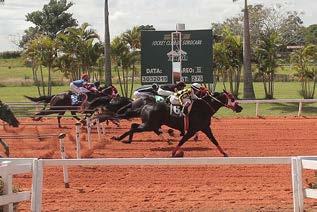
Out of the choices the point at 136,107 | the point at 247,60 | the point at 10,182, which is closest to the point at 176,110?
the point at 136,107

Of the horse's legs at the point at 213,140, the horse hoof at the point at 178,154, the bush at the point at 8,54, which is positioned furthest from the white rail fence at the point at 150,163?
the bush at the point at 8,54

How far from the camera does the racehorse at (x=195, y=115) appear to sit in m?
15.1

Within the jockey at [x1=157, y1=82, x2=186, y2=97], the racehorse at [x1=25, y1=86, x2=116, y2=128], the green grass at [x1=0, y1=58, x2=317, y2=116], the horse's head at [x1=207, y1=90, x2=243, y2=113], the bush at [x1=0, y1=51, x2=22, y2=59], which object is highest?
the bush at [x1=0, y1=51, x2=22, y2=59]

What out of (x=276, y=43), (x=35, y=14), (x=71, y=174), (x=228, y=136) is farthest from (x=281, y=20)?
(x=71, y=174)

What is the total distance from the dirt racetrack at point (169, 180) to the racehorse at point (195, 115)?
2.41ft

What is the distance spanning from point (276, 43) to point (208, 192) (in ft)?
90.8

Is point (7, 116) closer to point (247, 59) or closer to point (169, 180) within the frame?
point (169, 180)

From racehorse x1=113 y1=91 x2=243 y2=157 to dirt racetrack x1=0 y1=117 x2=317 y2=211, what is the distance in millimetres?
736

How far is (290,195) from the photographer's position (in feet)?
34.3

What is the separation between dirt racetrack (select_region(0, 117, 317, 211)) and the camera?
9945 millimetres

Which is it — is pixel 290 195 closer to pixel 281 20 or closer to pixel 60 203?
pixel 60 203

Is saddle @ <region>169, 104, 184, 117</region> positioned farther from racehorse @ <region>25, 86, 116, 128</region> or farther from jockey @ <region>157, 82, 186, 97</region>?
racehorse @ <region>25, 86, 116, 128</region>

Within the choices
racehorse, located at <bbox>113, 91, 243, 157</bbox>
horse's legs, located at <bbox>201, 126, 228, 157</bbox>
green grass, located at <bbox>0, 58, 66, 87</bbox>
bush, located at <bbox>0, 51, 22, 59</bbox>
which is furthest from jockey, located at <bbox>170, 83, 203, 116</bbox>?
bush, located at <bbox>0, 51, 22, 59</bbox>

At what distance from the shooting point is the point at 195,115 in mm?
15250
